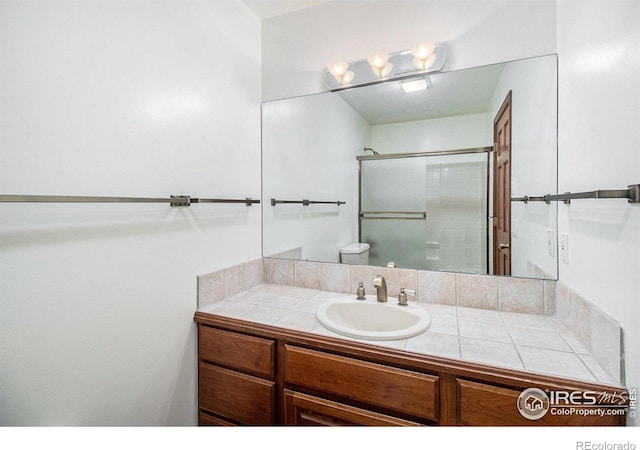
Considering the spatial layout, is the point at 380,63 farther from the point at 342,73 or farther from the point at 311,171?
the point at 311,171

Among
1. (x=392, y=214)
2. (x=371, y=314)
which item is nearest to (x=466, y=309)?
(x=371, y=314)

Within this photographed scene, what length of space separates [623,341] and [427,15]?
155cm

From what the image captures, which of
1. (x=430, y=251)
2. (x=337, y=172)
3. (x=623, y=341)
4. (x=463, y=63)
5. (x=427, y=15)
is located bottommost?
(x=623, y=341)

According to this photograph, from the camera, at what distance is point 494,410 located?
34.4 inches

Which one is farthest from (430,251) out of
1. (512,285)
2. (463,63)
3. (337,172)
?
(463,63)

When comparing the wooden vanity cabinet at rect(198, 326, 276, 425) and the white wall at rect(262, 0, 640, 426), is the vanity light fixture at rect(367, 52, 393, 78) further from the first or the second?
the wooden vanity cabinet at rect(198, 326, 276, 425)

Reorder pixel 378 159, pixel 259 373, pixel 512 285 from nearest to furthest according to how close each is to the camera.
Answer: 1. pixel 259 373
2. pixel 512 285
3. pixel 378 159

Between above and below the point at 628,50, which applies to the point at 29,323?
below

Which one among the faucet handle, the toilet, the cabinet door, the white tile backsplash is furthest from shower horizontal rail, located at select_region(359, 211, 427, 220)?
the cabinet door

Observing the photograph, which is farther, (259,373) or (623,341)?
(259,373)

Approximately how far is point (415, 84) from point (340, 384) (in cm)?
146

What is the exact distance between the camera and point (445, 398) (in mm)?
935
